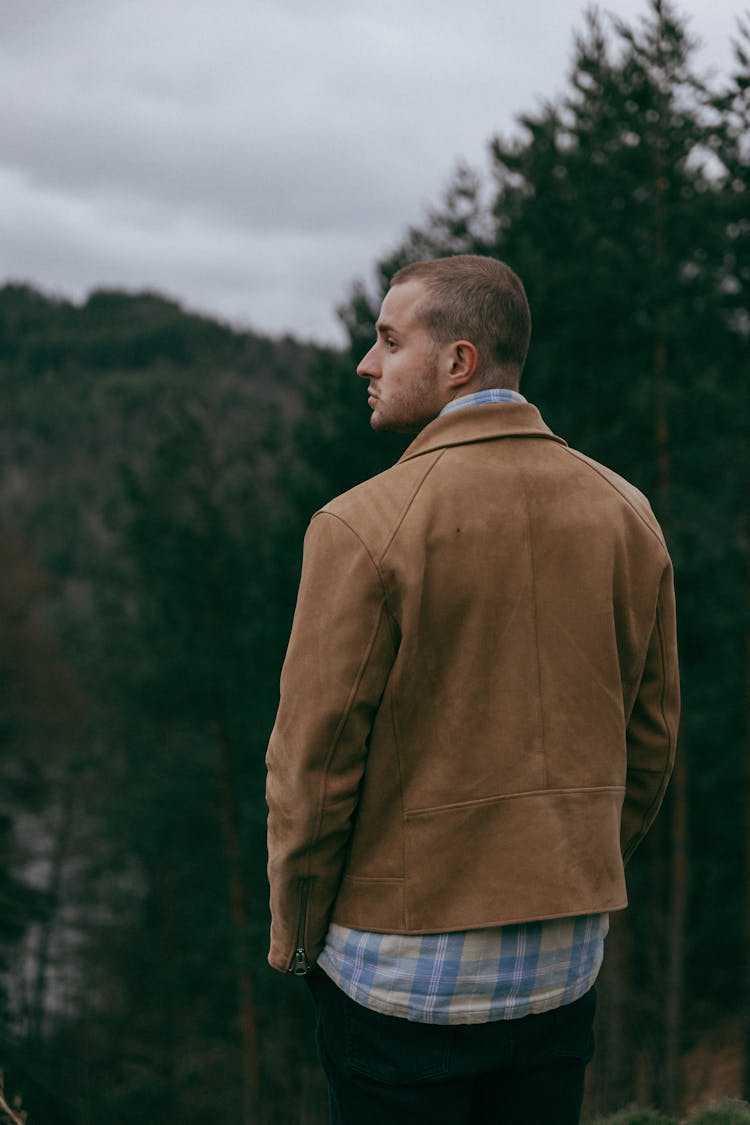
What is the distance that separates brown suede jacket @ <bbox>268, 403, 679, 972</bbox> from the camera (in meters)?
1.50

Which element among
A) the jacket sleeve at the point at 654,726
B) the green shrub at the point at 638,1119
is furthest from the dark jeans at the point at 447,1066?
the green shrub at the point at 638,1119

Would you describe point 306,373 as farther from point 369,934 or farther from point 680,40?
point 369,934

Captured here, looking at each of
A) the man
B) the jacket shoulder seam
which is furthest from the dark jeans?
the jacket shoulder seam

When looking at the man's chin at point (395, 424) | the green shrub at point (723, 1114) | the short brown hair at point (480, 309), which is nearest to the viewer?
the short brown hair at point (480, 309)

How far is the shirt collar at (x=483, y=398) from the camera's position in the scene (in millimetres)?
1599

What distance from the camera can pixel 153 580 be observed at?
1481 centimetres

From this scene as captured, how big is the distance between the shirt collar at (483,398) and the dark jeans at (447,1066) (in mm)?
887

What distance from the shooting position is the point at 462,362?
5.32ft

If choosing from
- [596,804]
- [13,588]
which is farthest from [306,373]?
[596,804]

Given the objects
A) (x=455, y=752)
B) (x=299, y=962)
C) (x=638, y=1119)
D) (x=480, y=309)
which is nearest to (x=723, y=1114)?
(x=638, y=1119)

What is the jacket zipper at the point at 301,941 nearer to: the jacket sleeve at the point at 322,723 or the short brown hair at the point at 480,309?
the jacket sleeve at the point at 322,723

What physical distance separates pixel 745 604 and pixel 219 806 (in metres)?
8.18

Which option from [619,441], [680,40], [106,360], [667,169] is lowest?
[619,441]

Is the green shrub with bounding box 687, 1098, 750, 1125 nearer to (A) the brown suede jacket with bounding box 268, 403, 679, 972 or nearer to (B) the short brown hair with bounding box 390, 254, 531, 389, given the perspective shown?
(A) the brown suede jacket with bounding box 268, 403, 679, 972
